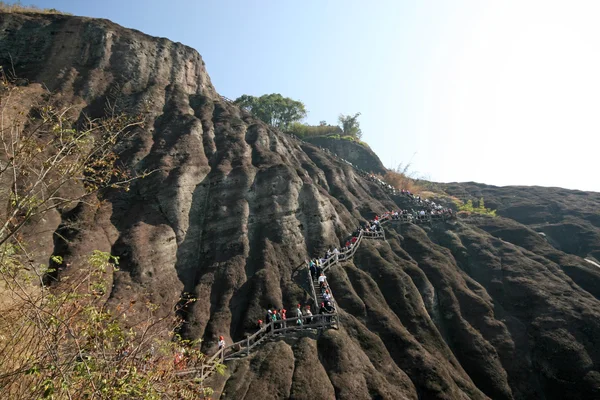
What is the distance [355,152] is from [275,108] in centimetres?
2544

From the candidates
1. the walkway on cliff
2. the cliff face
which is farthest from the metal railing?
the cliff face

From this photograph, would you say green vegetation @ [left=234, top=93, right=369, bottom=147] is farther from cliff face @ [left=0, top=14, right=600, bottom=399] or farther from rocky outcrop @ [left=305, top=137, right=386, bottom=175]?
cliff face @ [left=0, top=14, right=600, bottom=399]


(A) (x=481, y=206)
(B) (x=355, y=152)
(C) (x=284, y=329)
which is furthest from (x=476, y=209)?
(C) (x=284, y=329)

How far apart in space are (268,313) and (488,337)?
2308cm

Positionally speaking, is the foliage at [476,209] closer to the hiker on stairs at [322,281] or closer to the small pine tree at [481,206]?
the small pine tree at [481,206]

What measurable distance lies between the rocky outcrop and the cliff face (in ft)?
99.5

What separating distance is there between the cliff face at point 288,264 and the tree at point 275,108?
1374 inches

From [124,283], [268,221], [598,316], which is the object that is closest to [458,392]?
[598,316]

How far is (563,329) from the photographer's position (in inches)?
1315

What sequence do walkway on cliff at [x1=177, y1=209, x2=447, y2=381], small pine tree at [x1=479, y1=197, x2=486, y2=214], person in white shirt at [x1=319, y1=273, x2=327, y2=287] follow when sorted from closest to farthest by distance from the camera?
walkway on cliff at [x1=177, y1=209, x2=447, y2=381] → person in white shirt at [x1=319, y1=273, x2=327, y2=287] → small pine tree at [x1=479, y1=197, x2=486, y2=214]

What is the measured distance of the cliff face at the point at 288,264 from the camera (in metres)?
26.7

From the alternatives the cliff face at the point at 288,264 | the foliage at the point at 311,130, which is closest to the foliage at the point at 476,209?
the cliff face at the point at 288,264

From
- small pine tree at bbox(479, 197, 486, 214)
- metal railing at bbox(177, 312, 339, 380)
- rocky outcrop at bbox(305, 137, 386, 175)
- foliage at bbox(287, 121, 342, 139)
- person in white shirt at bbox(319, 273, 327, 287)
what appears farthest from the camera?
foliage at bbox(287, 121, 342, 139)

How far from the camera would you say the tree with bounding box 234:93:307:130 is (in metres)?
91.6
